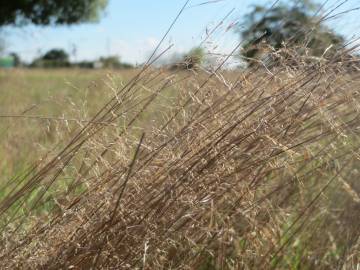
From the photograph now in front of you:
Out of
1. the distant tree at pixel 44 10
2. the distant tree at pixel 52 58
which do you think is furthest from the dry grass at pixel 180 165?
the distant tree at pixel 44 10

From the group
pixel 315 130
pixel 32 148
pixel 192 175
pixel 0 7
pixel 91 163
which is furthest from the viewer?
pixel 0 7

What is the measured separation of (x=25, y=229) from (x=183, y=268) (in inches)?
19.2

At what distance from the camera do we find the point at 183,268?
1650mm

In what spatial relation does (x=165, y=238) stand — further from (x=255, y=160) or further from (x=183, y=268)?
(x=255, y=160)

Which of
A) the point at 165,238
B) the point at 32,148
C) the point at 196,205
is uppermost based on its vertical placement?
the point at 196,205

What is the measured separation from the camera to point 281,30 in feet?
6.77

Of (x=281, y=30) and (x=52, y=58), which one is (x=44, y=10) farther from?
(x=281, y=30)

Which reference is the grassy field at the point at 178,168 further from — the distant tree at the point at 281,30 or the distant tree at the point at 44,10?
the distant tree at the point at 44,10

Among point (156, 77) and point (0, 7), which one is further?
point (0, 7)

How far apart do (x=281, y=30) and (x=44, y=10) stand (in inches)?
473

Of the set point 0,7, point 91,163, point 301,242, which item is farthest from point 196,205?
point 0,7

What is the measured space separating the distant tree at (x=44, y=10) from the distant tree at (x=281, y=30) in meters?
11.7

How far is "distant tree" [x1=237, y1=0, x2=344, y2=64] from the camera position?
5.37 feet

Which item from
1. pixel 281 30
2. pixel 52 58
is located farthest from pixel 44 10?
pixel 281 30
